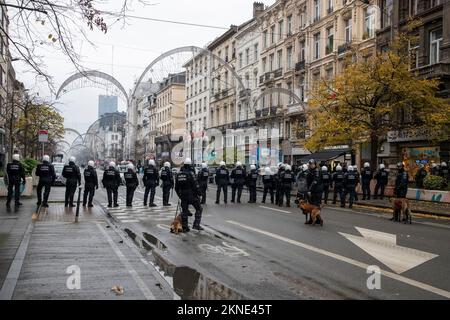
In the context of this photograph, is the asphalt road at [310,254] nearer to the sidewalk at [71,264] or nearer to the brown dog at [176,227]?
the brown dog at [176,227]

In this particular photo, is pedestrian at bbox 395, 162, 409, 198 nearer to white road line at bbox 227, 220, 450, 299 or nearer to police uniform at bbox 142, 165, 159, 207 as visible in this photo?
white road line at bbox 227, 220, 450, 299

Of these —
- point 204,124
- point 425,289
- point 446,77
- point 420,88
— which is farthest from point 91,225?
point 204,124

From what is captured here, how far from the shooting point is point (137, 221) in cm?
1476

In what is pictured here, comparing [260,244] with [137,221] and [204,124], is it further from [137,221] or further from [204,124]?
[204,124]

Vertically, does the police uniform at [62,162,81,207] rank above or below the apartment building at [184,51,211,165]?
below

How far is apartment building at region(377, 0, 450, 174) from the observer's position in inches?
1096

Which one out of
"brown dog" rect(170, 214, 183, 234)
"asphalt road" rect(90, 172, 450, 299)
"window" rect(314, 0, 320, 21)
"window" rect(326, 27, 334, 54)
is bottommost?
"asphalt road" rect(90, 172, 450, 299)

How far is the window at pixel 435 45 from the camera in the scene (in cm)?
2909

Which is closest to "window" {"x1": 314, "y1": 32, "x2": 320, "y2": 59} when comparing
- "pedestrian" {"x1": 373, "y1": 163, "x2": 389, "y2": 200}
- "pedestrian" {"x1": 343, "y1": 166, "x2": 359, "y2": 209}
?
"pedestrian" {"x1": 373, "y1": 163, "x2": 389, "y2": 200}

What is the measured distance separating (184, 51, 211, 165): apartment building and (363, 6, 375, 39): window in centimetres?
2801

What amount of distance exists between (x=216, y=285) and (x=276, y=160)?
39049mm

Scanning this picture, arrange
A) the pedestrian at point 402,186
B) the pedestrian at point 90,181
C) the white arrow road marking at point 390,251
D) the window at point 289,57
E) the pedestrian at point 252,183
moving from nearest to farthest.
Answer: the white arrow road marking at point 390,251 < the pedestrian at point 402,186 < the pedestrian at point 90,181 < the pedestrian at point 252,183 < the window at point 289,57

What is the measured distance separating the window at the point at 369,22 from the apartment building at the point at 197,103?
2801 centimetres

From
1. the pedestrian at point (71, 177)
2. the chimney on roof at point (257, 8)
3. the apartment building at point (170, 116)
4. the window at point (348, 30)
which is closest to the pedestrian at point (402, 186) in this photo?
the pedestrian at point (71, 177)
